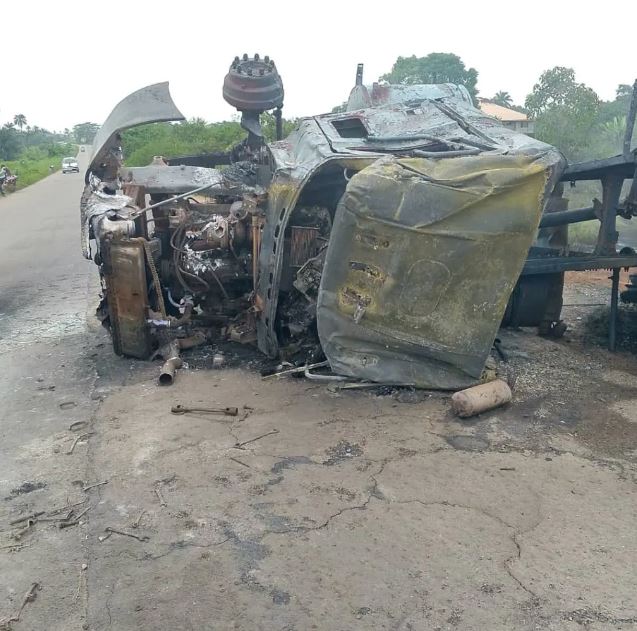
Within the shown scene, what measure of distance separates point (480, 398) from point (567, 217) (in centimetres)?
336

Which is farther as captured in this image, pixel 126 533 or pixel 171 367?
pixel 171 367

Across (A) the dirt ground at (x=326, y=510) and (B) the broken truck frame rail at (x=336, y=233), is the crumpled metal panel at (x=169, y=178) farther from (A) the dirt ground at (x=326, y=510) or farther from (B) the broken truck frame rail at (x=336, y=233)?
(A) the dirt ground at (x=326, y=510)

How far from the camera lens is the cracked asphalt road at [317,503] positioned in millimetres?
3359

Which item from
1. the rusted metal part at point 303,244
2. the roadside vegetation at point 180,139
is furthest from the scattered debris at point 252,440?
the roadside vegetation at point 180,139

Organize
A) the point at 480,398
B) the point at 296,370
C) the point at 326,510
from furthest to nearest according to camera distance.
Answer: the point at 296,370, the point at 480,398, the point at 326,510

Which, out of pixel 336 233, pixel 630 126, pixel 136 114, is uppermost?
pixel 136 114

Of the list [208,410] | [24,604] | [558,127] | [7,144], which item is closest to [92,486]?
[24,604]

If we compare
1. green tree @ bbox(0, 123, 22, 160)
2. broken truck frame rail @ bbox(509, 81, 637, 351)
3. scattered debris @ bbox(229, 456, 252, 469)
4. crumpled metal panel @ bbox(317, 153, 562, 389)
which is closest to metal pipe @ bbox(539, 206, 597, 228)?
broken truck frame rail @ bbox(509, 81, 637, 351)

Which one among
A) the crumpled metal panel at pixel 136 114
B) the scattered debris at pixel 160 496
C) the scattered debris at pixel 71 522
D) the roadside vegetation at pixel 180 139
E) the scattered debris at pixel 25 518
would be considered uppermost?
the crumpled metal panel at pixel 136 114

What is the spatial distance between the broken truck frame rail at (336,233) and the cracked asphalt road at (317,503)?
1.70 feet

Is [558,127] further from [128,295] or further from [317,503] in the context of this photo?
[317,503]

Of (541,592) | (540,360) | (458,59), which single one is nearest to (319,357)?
(540,360)

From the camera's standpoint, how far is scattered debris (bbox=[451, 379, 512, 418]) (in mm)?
5434

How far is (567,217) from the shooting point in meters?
7.92
